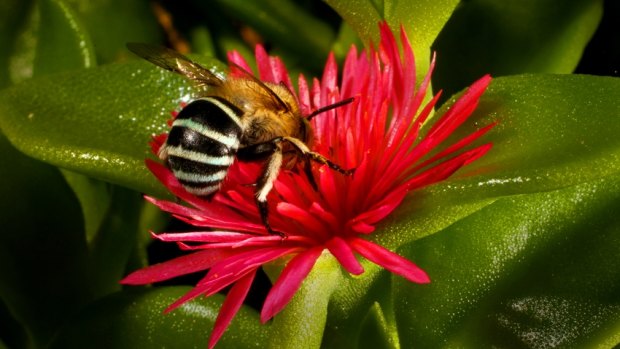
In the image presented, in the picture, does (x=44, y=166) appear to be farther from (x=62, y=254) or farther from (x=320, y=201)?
(x=320, y=201)

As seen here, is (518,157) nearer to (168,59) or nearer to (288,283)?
(288,283)

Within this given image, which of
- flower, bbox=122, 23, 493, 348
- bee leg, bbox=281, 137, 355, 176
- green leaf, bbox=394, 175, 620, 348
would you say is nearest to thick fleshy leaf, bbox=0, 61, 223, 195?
flower, bbox=122, 23, 493, 348

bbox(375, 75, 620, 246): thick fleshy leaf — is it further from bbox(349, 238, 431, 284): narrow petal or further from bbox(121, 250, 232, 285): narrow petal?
bbox(121, 250, 232, 285): narrow petal

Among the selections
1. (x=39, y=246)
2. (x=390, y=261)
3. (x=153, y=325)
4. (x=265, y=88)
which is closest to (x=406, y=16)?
(x=265, y=88)

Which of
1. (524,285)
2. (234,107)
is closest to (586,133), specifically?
(524,285)

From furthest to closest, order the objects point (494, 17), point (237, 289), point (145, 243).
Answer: point (145, 243) < point (494, 17) < point (237, 289)
